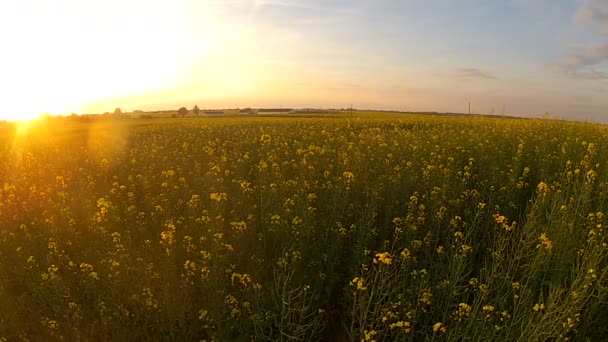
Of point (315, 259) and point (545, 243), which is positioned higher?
point (545, 243)

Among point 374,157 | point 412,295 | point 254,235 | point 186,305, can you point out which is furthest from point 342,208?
point 374,157

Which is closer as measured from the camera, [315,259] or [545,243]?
[545,243]

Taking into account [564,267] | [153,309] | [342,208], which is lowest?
[153,309]

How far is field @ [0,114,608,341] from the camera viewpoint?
3.38 m

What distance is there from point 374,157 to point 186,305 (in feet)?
19.3

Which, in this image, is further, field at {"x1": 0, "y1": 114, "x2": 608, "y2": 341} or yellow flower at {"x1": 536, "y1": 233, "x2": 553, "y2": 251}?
yellow flower at {"x1": 536, "y1": 233, "x2": 553, "y2": 251}

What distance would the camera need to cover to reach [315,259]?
4.37m

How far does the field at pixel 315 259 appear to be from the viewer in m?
3.38

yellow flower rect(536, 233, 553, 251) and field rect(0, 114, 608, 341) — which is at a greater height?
yellow flower rect(536, 233, 553, 251)

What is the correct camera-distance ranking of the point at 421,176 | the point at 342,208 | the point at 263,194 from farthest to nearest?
the point at 421,176, the point at 263,194, the point at 342,208

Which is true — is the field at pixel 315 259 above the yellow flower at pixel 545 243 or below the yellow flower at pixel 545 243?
below

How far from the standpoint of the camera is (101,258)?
4.36 metres

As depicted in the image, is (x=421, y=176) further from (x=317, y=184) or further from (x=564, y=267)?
(x=564, y=267)

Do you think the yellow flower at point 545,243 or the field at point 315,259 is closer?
the field at point 315,259
